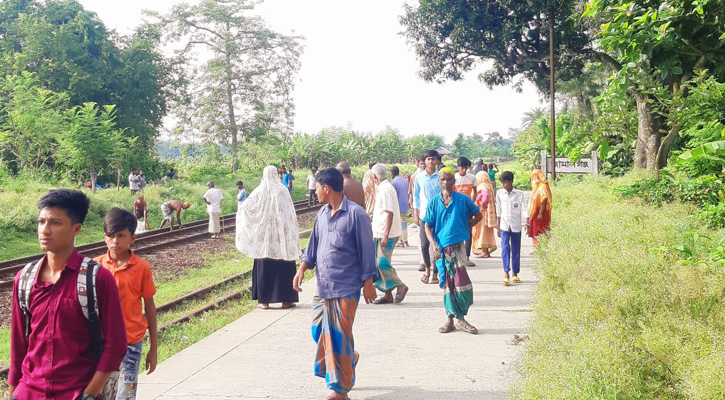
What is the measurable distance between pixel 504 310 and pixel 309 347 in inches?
104

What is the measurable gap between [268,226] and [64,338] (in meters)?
5.90

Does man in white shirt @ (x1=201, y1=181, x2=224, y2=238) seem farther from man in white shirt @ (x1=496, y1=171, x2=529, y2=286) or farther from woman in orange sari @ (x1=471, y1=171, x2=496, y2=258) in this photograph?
man in white shirt @ (x1=496, y1=171, x2=529, y2=286)

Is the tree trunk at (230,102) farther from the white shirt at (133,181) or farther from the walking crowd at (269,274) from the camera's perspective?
the walking crowd at (269,274)

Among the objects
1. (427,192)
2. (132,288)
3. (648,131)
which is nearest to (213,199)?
(427,192)

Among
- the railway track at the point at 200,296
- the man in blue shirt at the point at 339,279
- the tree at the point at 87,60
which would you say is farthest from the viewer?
the tree at the point at 87,60

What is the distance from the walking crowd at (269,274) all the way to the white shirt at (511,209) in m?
0.02

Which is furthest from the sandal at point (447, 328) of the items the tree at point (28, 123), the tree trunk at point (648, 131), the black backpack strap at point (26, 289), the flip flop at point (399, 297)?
the tree at point (28, 123)

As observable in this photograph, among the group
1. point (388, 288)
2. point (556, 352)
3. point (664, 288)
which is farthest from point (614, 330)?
Answer: point (388, 288)

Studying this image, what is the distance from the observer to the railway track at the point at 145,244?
511 inches

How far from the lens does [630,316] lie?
500 cm

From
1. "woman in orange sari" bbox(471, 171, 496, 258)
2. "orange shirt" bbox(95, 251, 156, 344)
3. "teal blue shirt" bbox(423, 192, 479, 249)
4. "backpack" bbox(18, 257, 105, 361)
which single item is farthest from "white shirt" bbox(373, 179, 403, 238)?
"backpack" bbox(18, 257, 105, 361)

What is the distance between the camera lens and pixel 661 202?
11133 millimetres

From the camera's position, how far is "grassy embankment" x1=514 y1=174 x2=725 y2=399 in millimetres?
3828

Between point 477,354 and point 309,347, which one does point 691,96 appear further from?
point 309,347
